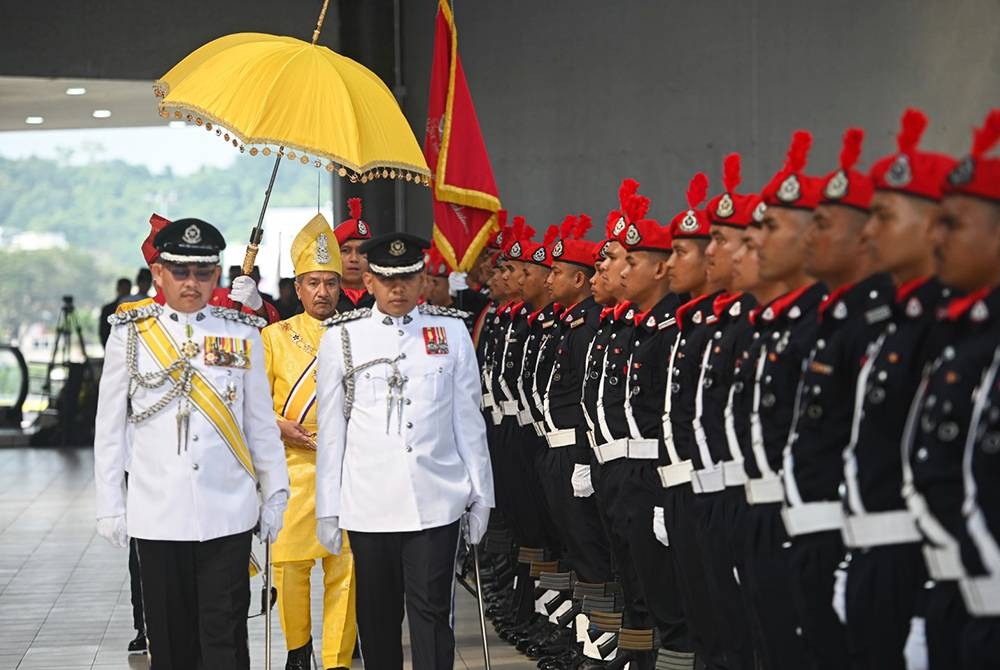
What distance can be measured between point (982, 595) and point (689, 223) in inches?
96.4

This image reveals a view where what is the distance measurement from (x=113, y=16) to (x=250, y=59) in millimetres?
8615

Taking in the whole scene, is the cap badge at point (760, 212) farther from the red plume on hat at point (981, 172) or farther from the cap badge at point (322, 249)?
the cap badge at point (322, 249)

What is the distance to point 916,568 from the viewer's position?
3248 millimetres

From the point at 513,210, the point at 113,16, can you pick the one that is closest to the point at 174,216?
the point at 113,16

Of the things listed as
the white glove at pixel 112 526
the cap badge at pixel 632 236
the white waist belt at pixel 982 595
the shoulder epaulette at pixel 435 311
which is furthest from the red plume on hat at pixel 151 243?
the white waist belt at pixel 982 595

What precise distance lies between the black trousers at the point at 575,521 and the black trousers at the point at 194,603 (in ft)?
6.05

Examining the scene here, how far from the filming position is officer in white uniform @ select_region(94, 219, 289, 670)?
14.7 ft

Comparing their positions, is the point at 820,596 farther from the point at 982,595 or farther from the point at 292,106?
the point at 292,106

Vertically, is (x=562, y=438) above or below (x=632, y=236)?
below

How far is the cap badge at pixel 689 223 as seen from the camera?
5.06 metres

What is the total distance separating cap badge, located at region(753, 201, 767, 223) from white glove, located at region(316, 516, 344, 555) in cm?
173

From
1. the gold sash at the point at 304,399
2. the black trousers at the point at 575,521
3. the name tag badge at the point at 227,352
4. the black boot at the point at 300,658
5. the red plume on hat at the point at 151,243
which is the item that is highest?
the red plume on hat at the point at 151,243

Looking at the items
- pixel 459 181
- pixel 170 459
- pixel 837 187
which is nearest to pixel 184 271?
pixel 170 459

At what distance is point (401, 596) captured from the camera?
486 cm
